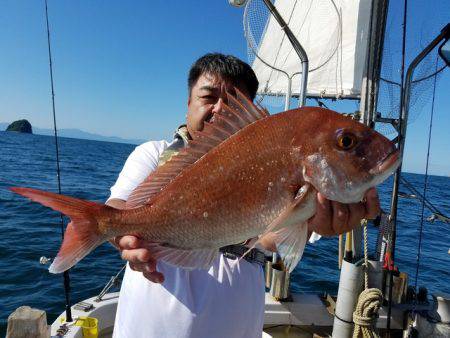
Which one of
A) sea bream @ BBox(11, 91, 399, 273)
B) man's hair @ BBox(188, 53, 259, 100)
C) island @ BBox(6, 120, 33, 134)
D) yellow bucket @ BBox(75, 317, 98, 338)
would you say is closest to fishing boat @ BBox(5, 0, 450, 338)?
yellow bucket @ BBox(75, 317, 98, 338)

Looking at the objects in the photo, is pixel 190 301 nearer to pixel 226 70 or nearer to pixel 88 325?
pixel 226 70

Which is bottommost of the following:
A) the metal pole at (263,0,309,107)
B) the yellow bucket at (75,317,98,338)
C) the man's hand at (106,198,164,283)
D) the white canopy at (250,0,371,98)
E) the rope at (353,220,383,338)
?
the yellow bucket at (75,317,98,338)

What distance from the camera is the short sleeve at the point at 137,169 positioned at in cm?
219

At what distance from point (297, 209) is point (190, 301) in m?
0.97

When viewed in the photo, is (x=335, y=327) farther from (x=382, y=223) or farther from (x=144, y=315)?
(x=144, y=315)

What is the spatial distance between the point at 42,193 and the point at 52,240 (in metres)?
9.91

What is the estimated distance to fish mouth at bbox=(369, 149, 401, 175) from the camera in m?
1.48

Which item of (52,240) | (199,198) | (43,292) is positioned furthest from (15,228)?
(199,198)

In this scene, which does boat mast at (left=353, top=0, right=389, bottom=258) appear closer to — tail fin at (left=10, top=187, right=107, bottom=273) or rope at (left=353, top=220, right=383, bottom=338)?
rope at (left=353, top=220, right=383, bottom=338)

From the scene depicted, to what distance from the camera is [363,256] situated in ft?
14.5

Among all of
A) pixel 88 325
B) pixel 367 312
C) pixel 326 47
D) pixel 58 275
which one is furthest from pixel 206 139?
pixel 58 275

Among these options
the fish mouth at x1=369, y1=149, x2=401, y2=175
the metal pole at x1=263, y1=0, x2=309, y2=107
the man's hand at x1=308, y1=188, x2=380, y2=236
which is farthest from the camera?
the metal pole at x1=263, y1=0, x2=309, y2=107

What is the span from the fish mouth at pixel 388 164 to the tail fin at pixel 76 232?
1206 mm

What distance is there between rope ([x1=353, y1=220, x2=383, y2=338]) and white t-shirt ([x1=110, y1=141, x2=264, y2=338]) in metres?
2.16
